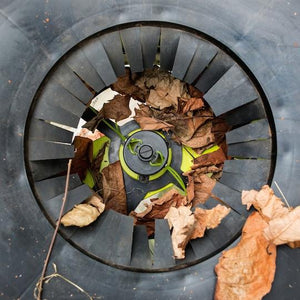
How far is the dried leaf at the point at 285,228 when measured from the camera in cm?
110

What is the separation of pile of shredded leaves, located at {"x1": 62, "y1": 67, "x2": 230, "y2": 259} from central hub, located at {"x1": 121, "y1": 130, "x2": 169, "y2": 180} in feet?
0.17

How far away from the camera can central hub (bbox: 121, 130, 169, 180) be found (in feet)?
5.03

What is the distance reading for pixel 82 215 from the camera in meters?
1.16

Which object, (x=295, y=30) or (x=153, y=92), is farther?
(x=153, y=92)

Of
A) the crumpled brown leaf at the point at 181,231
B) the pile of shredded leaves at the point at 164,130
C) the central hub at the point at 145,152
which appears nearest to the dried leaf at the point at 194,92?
the pile of shredded leaves at the point at 164,130

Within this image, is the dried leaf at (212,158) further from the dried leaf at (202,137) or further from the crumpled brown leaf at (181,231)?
the crumpled brown leaf at (181,231)

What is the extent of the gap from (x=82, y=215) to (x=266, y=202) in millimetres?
557

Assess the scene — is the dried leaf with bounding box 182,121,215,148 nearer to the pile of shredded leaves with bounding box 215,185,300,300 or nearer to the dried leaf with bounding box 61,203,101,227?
the pile of shredded leaves with bounding box 215,185,300,300

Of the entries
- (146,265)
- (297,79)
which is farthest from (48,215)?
(297,79)

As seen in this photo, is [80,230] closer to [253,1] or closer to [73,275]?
[73,275]

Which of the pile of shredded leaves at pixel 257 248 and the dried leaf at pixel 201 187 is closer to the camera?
the pile of shredded leaves at pixel 257 248

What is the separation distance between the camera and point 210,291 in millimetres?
1162

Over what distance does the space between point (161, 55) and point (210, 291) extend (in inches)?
29.8

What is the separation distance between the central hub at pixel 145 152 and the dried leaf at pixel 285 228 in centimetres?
56
